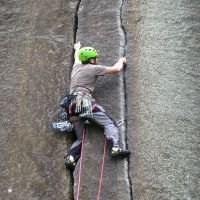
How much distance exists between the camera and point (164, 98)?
8.61m

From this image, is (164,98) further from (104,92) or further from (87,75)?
(87,75)

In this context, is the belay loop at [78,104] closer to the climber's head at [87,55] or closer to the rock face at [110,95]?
the rock face at [110,95]

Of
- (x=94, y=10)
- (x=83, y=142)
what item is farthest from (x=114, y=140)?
(x=94, y=10)

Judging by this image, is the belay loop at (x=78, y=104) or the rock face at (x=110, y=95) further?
the belay loop at (x=78, y=104)

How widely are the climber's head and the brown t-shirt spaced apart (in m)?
0.10

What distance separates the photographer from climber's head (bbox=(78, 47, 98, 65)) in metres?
8.64

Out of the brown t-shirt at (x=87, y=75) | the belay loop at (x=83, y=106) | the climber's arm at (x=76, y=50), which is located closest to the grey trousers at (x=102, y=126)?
the belay loop at (x=83, y=106)

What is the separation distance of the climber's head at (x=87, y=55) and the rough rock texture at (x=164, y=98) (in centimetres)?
70

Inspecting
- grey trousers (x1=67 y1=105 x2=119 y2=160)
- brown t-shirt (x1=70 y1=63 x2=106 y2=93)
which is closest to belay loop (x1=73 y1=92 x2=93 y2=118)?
grey trousers (x1=67 y1=105 x2=119 y2=160)

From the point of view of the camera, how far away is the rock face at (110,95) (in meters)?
8.12

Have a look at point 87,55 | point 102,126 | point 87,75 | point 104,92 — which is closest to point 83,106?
point 102,126

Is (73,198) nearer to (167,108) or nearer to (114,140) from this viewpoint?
(114,140)

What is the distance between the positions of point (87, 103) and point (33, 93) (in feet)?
4.43

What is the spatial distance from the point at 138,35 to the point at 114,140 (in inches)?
83.1
